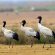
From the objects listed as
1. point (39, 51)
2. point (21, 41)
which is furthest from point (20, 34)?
point (39, 51)

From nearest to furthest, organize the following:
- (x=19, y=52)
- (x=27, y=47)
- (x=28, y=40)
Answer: (x=19, y=52), (x=27, y=47), (x=28, y=40)

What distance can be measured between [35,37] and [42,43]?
1396mm

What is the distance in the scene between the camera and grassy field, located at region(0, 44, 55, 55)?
61.0ft

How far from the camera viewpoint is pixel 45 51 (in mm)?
19219

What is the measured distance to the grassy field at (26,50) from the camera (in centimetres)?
1858

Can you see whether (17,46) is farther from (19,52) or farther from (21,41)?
(19,52)

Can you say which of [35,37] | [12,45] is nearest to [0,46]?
[12,45]

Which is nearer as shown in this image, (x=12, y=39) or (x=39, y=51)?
(x=39, y=51)

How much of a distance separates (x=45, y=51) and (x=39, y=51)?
0.96ft

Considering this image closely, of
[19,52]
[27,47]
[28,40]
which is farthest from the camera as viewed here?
[28,40]

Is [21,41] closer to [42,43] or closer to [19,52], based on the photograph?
[42,43]

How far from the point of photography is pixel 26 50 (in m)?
19.6

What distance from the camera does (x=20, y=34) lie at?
22516 millimetres

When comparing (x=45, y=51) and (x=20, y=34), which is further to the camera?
(x=20, y=34)
